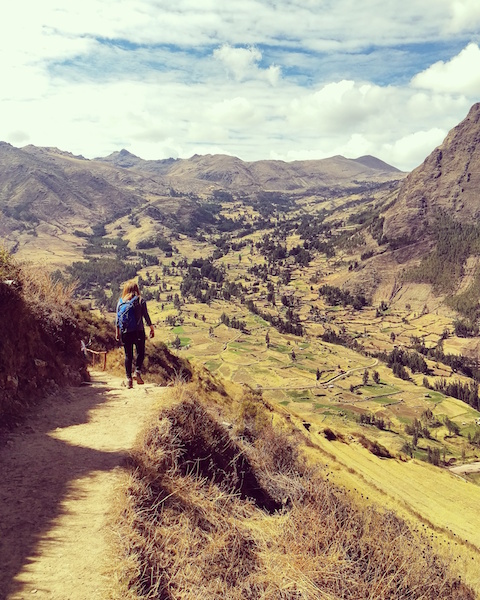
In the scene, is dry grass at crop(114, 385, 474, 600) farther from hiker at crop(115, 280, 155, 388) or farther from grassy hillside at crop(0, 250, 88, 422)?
grassy hillside at crop(0, 250, 88, 422)

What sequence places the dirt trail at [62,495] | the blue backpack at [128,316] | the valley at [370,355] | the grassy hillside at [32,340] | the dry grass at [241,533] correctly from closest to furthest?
the dirt trail at [62,495], the dry grass at [241,533], the grassy hillside at [32,340], the blue backpack at [128,316], the valley at [370,355]

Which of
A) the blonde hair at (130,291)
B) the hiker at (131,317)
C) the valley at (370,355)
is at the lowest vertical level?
the valley at (370,355)

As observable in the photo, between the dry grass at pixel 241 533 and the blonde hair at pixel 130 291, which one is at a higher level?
the blonde hair at pixel 130 291

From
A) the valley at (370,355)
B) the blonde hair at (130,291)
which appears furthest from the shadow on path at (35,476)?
the valley at (370,355)

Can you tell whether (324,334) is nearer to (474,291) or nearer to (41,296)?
(474,291)

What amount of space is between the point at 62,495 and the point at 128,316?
5.46m

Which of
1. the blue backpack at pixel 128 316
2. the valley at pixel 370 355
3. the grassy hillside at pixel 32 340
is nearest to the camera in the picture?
the grassy hillside at pixel 32 340

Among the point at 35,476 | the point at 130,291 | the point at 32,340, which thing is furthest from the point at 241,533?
the point at 32,340

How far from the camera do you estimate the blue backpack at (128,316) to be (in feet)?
37.9

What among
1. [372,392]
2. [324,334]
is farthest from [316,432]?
[324,334]

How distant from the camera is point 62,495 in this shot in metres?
6.91

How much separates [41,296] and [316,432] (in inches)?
721

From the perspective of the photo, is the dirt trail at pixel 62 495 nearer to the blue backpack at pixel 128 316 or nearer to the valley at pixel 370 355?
the blue backpack at pixel 128 316

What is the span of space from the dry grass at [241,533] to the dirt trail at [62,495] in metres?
0.46
